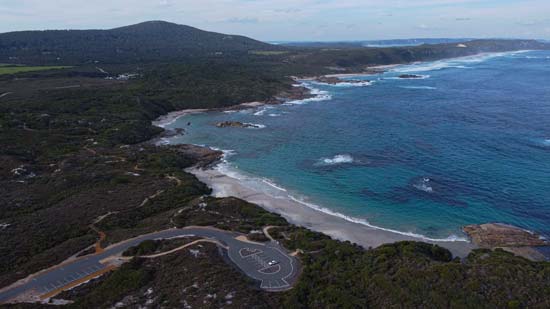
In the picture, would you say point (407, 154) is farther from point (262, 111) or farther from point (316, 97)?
point (316, 97)

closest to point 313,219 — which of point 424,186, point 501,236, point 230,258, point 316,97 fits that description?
point 230,258

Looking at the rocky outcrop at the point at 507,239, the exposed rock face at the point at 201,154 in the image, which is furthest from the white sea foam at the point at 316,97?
the rocky outcrop at the point at 507,239

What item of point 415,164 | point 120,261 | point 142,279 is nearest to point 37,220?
point 120,261

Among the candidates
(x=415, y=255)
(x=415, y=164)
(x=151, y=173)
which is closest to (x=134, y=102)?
(x=151, y=173)

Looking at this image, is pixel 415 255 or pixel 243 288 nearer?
pixel 243 288

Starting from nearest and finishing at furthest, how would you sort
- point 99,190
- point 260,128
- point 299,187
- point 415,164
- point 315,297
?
point 315,297 < point 99,190 < point 299,187 < point 415,164 < point 260,128

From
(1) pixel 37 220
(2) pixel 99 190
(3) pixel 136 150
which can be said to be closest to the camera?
(1) pixel 37 220

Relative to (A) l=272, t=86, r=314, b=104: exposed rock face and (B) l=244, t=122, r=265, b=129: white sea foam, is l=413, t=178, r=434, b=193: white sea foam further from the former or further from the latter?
(A) l=272, t=86, r=314, b=104: exposed rock face

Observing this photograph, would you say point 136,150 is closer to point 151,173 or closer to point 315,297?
point 151,173
